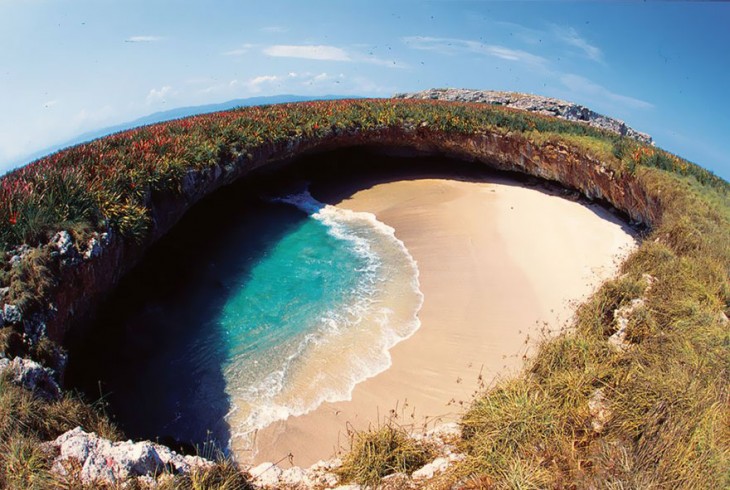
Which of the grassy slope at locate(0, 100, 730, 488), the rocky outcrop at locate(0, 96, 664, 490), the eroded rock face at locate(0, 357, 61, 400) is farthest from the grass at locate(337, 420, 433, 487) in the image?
the eroded rock face at locate(0, 357, 61, 400)

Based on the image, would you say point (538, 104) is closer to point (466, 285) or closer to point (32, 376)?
point (466, 285)

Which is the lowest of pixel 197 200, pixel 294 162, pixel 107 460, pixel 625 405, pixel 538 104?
pixel 107 460

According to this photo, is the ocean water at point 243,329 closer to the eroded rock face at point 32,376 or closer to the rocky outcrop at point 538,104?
the eroded rock face at point 32,376

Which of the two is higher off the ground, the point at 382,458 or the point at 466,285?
the point at 466,285

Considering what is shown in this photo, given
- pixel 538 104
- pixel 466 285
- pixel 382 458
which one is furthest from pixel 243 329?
pixel 538 104

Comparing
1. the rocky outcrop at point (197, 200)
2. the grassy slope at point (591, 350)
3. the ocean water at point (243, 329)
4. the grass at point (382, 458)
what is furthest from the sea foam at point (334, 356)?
the grassy slope at point (591, 350)

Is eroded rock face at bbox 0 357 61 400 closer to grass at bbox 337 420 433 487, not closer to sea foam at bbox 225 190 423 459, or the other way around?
sea foam at bbox 225 190 423 459

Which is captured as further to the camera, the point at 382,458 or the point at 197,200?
the point at 197,200
